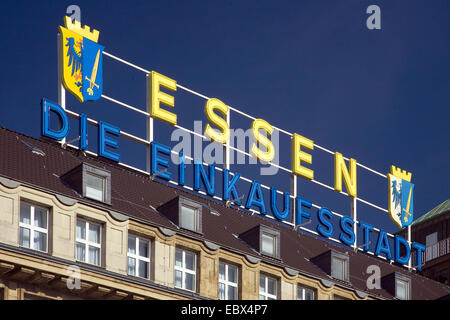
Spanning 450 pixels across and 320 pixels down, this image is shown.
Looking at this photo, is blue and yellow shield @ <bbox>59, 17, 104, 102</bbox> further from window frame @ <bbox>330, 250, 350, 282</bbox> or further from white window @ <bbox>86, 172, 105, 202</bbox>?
window frame @ <bbox>330, 250, 350, 282</bbox>

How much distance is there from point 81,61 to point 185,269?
1226cm

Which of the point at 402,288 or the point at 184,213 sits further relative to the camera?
the point at 402,288

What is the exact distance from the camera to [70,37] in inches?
2463

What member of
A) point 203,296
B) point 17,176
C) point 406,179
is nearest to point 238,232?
point 203,296

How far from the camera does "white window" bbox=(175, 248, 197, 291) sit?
57.2 m

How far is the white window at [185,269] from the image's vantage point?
188ft

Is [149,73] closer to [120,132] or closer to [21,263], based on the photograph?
[120,132]

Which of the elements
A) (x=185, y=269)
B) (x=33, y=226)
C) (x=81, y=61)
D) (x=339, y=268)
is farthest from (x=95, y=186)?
(x=339, y=268)

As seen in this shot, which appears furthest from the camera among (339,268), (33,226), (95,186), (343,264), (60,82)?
(343,264)

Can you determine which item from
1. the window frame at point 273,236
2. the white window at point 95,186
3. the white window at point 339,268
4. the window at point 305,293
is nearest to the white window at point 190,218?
the window frame at point 273,236

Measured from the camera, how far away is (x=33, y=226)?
51.8 meters

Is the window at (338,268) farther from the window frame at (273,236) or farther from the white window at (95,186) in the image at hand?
the white window at (95,186)

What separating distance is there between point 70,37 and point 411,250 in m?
27.1

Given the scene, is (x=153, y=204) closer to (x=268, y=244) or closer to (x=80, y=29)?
(x=268, y=244)
